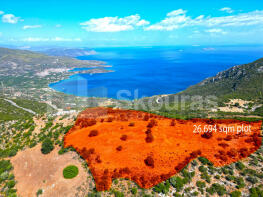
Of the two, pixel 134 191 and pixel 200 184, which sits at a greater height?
pixel 200 184

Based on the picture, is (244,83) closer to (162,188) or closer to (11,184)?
(162,188)

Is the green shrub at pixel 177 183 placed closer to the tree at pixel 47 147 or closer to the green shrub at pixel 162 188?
the green shrub at pixel 162 188

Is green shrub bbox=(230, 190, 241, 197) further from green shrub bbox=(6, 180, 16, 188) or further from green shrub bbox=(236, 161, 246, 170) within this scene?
green shrub bbox=(6, 180, 16, 188)

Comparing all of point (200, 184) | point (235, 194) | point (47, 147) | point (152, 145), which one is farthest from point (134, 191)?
point (47, 147)

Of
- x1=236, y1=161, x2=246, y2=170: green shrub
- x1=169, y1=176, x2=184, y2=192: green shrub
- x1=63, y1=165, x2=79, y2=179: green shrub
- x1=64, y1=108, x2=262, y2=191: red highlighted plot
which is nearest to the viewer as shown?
x1=169, y1=176, x2=184, y2=192: green shrub

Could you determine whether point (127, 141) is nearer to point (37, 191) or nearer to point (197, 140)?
point (197, 140)

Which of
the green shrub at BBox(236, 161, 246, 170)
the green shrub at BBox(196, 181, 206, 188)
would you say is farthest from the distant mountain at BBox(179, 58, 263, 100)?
the green shrub at BBox(196, 181, 206, 188)

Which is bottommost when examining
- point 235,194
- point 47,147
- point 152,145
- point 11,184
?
point 11,184
